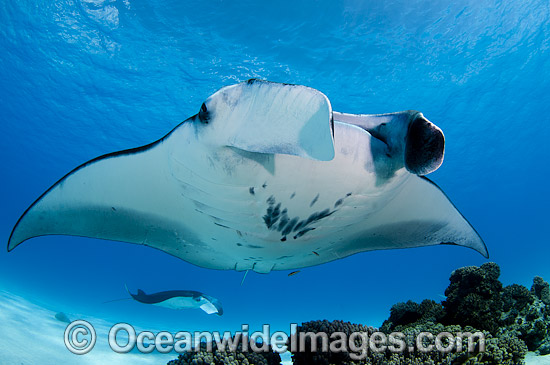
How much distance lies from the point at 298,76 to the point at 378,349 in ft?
48.3

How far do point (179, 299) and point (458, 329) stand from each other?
8.35 metres

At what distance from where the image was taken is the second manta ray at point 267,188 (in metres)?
1.29

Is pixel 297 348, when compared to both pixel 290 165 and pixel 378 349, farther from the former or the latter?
pixel 290 165

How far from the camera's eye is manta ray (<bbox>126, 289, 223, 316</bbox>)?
29.4 ft

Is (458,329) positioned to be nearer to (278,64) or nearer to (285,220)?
(285,220)

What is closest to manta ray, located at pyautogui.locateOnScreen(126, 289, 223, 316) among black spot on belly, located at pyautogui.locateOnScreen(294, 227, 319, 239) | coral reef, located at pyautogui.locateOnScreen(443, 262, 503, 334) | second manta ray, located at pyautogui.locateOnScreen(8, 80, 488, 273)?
second manta ray, located at pyautogui.locateOnScreen(8, 80, 488, 273)

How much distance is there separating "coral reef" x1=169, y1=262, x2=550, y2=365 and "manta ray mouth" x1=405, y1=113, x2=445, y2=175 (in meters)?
2.07

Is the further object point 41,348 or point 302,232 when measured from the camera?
point 41,348

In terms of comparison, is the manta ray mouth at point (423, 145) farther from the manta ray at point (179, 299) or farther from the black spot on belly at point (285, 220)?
the manta ray at point (179, 299)

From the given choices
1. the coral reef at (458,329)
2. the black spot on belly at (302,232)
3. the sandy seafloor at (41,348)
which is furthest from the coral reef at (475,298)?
the sandy seafloor at (41,348)

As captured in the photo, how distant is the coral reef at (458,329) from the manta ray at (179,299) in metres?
6.76

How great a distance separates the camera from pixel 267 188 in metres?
1.94

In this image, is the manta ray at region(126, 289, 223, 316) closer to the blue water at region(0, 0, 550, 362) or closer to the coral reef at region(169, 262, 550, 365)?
the coral reef at region(169, 262, 550, 365)

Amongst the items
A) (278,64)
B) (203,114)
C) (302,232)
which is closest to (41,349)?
(302,232)
